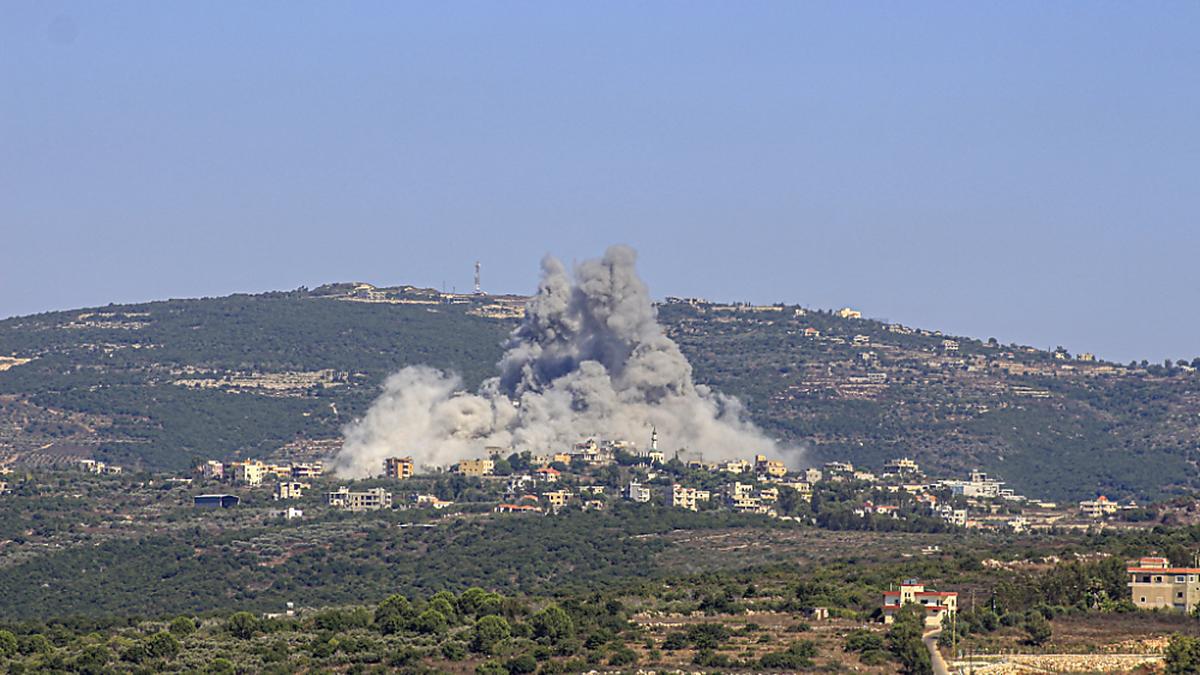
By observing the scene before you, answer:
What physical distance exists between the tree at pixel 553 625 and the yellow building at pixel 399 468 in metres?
73.3

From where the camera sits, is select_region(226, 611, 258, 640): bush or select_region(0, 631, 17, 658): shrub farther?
select_region(226, 611, 258, 640): bush

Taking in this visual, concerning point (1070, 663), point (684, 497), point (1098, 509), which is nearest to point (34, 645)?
point (1070, 663)

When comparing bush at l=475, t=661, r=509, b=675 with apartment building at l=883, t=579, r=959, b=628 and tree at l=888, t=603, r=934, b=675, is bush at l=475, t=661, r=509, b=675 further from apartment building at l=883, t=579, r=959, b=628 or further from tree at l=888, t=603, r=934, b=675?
apartment building at l=883, t=579, r=959, b=628

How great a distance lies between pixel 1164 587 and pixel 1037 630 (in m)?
9.70

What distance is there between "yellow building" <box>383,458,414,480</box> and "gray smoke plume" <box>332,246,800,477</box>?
4.44 ft

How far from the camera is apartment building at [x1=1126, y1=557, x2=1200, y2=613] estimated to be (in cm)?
10006

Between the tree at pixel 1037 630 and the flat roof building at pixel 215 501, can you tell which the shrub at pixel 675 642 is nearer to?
the tree at pixel 1037 630

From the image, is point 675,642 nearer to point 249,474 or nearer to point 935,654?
point 935,654

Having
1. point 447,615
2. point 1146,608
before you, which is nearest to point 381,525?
point 447,615

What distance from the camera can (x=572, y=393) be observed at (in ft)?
572

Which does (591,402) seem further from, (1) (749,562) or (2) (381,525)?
(1) (749,562)

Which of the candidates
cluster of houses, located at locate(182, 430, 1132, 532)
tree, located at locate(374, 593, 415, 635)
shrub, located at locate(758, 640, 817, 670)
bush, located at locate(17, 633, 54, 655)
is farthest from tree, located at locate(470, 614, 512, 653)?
cluster of houses, located at locate(182, 430, 1132, 532)

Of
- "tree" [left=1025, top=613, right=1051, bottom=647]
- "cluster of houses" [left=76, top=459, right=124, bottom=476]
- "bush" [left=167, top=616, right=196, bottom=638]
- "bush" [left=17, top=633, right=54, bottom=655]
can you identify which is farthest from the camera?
"cluster of houses" [left=76, top=459, right=124, bottom=476]

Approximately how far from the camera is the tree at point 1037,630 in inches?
3625
